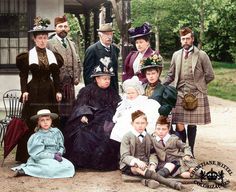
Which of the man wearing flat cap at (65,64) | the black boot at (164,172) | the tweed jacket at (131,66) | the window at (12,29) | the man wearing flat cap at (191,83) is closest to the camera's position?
the black boot at (164,172)

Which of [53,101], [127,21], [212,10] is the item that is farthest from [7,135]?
[212,10]

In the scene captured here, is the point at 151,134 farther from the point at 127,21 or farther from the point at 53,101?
the point at 127,21

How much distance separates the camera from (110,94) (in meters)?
7.41

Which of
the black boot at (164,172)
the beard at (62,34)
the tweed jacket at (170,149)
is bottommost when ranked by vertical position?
the black boot at (164,172)

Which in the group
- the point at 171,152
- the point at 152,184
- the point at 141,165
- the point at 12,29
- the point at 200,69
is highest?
the point at 12,29

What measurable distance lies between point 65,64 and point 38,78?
0.76 metres

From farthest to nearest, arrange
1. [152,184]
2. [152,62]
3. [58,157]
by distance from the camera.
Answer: [152,62]
[58,157]
[152,184]

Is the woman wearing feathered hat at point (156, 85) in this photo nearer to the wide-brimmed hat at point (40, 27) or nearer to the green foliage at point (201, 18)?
the wide-brimmed hat at point (40, 27)

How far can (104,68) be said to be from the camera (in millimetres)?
7629

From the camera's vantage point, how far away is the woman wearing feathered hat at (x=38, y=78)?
716 cm

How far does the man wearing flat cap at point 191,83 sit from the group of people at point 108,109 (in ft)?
0.04

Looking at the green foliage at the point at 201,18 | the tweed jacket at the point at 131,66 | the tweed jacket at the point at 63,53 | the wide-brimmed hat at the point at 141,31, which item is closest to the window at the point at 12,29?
the tweed jacket at the point at 63,53

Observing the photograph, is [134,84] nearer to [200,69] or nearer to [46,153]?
[200,69]

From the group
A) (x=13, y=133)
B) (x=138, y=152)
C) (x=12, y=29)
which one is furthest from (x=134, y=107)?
(x=12, y=29)
